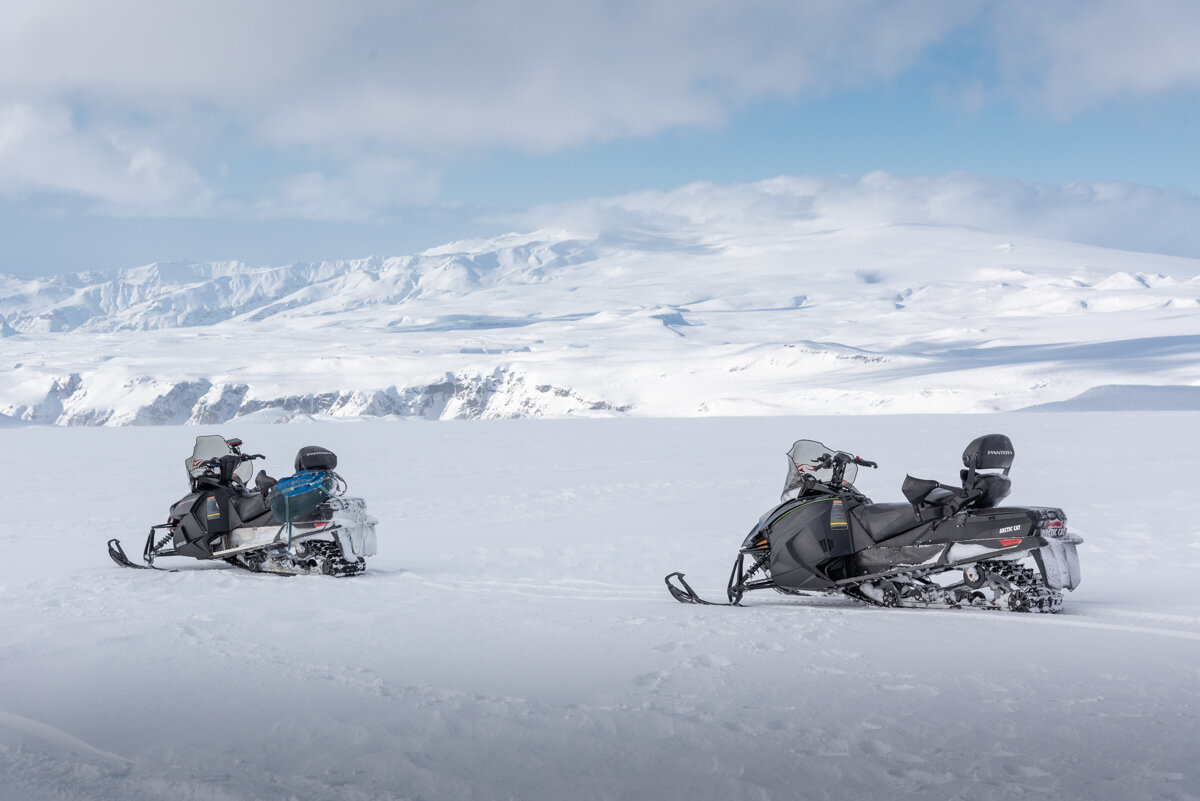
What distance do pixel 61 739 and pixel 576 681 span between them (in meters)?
1.98

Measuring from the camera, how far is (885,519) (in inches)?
229

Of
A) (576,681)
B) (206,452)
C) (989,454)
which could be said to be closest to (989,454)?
(989,454)

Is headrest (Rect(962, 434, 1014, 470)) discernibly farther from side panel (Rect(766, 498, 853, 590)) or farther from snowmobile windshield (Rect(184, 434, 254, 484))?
snowmobile windshield (Rect(184, 434, 254, 484))

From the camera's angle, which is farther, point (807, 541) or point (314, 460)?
point (314, 460)

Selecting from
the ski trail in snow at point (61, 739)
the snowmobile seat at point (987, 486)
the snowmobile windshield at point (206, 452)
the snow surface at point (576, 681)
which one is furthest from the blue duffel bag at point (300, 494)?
the snowmobile seat at point (987, 486)

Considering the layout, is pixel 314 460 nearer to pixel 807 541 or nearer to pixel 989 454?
pixel 807 541

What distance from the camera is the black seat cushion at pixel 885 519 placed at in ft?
18.8

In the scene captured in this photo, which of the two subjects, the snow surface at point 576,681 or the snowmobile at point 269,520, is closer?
the snow surface at point 576,681

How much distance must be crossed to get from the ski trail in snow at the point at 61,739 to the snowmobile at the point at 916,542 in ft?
12.3

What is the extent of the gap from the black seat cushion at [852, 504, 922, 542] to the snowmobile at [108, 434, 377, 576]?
3786 mm

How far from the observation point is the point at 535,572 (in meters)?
8.00

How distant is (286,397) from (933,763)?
165314 millimetres

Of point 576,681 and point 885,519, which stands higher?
point 885,519

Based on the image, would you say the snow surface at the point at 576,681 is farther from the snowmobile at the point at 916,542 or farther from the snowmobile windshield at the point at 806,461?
the snowmobile windshield at the point at 806,461
